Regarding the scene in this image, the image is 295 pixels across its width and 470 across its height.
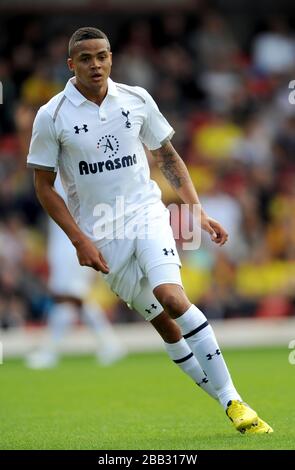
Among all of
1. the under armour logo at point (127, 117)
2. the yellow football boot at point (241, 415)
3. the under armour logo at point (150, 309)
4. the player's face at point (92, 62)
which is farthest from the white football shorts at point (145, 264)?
the player's face at point (92, 62)

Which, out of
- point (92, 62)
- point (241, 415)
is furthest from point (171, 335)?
point (92, 62)

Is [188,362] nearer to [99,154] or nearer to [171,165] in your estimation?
[171,165]

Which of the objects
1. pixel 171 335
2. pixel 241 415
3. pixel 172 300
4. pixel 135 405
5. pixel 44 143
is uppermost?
pixel 44 143

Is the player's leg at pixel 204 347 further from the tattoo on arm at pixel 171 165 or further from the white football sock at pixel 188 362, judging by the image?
the tattoo on arm at pixel 171 165

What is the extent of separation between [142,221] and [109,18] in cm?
1497

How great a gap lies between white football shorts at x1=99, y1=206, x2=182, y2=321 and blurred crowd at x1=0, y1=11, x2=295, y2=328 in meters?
9.38

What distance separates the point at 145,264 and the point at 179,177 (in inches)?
27.9

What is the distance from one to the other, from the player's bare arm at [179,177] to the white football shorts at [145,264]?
198mm

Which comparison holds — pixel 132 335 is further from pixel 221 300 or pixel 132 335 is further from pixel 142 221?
pixel 142 221

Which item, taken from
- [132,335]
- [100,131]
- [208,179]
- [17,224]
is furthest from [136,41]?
[100,131]

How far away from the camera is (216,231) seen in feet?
26.2

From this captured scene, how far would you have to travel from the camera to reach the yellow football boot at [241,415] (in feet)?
24.7

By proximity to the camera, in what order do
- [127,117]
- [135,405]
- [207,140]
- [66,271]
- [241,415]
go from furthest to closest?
[207,140]
[66,271]
[135,405]
[127,117]
[241,415]

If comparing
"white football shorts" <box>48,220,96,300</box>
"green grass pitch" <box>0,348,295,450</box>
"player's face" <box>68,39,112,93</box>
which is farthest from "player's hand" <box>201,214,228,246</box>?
"white football shorts" <box>48,220,96,300</box>
